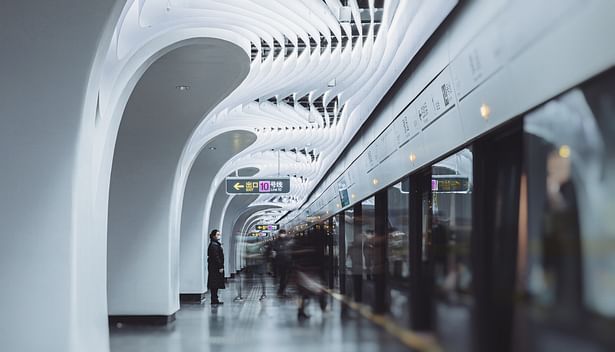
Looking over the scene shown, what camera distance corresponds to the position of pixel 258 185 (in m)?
21.3

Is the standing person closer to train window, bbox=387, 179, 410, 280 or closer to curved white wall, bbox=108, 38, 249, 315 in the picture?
curved white wall, bbox=108, 38, 249, 315

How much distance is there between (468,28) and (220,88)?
17.0ft

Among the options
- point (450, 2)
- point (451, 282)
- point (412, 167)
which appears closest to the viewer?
point (450, 2)

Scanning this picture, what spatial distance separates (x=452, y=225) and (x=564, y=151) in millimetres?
3904

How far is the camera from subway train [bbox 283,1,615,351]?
4.63 m

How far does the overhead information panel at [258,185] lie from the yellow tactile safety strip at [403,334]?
205 inches

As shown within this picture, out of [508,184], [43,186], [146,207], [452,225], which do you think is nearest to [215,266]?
[146,207]

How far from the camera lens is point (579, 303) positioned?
4.77 m

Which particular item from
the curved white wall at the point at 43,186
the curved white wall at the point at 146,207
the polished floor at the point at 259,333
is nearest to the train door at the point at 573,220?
the curved white wall at the point at 43,186

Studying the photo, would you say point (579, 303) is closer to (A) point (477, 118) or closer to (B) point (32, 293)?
(A) point (477, 118)

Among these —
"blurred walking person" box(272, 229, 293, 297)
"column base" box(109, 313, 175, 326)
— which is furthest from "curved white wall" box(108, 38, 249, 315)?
"blurred walking person" box(272, 229, 293, 297)

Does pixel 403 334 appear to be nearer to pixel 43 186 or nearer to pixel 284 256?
pixel 284 256

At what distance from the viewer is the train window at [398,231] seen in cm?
1187

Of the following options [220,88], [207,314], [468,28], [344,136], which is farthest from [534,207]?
[344,136]
